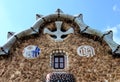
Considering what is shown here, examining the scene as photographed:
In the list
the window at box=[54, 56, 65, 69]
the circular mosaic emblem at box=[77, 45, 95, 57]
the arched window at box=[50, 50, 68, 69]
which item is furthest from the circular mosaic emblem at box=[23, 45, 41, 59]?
the circular mosaic emblem at box=[77, 45, 95, 57]

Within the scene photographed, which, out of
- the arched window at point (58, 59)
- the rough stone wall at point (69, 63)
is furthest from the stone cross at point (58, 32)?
the arched window at point (58, 59)

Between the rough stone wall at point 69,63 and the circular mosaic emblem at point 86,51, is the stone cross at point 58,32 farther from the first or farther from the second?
the circular mosaic emblem at point 86,51

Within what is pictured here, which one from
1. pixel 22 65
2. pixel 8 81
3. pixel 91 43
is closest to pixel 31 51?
pixel 22 65

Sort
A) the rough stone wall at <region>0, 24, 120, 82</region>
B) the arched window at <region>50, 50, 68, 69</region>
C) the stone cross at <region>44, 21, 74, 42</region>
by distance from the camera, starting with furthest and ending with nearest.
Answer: the stone cross at <region>44, 21, 74, 42</region> < the arched window at <region>50, 50, 68, 69</region> < the rough stone wall at <region>0, 24, 120, 82</region>

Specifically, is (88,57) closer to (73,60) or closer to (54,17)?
(73,60)

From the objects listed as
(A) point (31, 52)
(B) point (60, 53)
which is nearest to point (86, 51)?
(B) point (60, 53)

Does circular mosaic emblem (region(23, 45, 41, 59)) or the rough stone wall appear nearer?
the rough stone wall

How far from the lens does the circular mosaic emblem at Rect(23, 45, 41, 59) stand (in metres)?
12.0

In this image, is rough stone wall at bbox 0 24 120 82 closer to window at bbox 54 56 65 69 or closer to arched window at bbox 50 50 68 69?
arched window at bbox 50 50 68 69

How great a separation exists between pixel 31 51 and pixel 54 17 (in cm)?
168

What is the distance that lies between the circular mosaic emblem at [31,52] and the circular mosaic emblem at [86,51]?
1442 millimetres

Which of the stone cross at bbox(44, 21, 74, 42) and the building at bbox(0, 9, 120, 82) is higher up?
the stone cross at bbox(44, 21, 74, 42)

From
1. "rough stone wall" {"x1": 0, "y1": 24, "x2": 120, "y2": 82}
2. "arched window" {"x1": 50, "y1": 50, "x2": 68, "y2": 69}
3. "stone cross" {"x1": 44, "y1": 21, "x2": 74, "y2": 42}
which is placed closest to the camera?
"rough stone wall" {"x1": 0, "y1": 24, "x2": 120, "y2": 82}

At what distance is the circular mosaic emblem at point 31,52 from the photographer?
11953 millimetres
